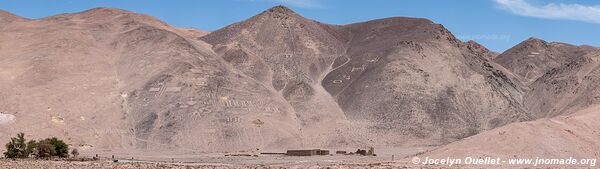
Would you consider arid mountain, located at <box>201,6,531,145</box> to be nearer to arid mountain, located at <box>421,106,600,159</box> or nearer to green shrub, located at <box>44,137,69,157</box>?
green shrub, located at <box>44,137,69,157</box>

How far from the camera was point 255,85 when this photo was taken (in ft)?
356

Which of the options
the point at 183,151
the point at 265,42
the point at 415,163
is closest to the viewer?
the point at 415,163

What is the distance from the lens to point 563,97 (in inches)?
4599

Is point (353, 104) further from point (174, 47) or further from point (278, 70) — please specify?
point (174, 47)

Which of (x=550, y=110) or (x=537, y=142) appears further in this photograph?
(x=550, y=110)

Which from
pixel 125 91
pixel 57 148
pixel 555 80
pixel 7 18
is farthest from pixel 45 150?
pixel 555 80

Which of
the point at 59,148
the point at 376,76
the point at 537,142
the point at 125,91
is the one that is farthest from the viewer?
the point at 376,76

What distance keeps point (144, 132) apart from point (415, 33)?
5016 cm

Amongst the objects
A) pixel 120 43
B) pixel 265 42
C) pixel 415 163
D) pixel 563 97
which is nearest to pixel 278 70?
pixel 265 42

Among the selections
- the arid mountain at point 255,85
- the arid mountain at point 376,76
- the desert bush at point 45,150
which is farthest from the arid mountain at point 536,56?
the desert bush at point 45,150

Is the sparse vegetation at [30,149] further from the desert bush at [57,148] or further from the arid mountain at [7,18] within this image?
the arid mountain at [7,18]

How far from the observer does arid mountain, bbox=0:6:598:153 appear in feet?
307

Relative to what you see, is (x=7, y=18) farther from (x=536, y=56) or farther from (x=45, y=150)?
(x=536, y=56)

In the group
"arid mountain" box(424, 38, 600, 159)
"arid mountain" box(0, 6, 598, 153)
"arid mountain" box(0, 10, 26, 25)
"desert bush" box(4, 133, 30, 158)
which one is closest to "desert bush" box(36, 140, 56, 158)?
"desert bush" box(4, 133, 30, 158)
